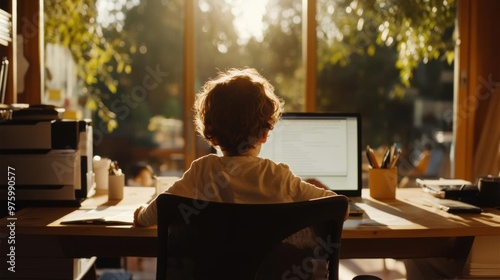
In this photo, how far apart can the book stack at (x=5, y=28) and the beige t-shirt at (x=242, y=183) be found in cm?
149

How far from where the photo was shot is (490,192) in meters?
2.15

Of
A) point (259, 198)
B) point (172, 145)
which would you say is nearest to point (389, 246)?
point (259, 198)

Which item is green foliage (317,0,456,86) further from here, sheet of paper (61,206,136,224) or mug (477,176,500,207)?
sheet of paper (61,206,136,224)

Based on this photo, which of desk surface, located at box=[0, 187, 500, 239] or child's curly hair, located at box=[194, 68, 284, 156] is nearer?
child's curly hair, located at box=[194, 68, 284, 156]

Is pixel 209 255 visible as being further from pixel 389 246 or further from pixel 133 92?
pixel 133 92

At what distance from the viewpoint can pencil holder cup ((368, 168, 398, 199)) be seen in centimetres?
232

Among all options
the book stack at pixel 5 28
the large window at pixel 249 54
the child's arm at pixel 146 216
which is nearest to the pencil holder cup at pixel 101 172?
the book stack at pixel 5 28

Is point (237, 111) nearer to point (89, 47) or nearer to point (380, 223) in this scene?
point (380, 223)

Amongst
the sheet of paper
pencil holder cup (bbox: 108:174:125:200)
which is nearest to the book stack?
pencil holder cup (bbox: 108:174:125:200)

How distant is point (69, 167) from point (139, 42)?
2625 mm

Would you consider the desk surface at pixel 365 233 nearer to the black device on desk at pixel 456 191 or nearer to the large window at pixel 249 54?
the black device on desk at pixel 456 191

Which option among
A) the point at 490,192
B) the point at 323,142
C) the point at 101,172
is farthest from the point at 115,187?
the point at 490,192

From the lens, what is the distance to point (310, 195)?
1.48 metres

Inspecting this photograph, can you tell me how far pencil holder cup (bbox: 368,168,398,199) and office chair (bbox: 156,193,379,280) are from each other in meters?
1.06
